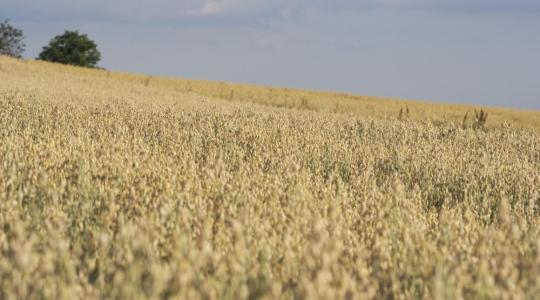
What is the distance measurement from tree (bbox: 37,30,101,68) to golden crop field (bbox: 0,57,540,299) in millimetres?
49693

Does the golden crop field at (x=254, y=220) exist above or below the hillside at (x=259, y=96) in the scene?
above

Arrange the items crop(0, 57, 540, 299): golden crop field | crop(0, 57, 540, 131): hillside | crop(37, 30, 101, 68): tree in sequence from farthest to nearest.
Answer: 1. crop(37, 30, 101, 68): tree
2. crop(0, 57, 540, 131): hillside
3. crop(0, 57, 540, 299): golden crop field

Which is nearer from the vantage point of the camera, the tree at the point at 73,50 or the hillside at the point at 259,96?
the hillside at the point at 259,96

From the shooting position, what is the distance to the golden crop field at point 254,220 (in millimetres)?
2121

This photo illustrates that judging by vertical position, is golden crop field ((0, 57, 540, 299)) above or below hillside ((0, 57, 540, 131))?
above

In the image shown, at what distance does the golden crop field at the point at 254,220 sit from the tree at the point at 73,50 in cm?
4969

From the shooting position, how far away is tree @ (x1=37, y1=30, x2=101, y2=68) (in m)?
56.7

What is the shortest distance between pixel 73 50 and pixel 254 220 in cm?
5660

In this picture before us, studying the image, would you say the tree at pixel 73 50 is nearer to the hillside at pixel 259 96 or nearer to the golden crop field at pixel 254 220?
the hillside at pixel 259 96

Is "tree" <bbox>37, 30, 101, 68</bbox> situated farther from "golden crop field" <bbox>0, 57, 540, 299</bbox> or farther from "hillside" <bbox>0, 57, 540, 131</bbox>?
"golden crop field" <bbox>0, 57, 540, 299</bbox>

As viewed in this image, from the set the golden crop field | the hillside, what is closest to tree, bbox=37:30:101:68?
the hillside

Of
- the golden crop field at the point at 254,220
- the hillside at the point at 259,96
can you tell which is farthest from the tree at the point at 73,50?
the golden crop field at the point at 254,220

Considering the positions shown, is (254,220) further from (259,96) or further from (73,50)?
(73,50)

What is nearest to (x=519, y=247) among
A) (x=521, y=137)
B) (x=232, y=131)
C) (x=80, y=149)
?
(x=80, y=149)
